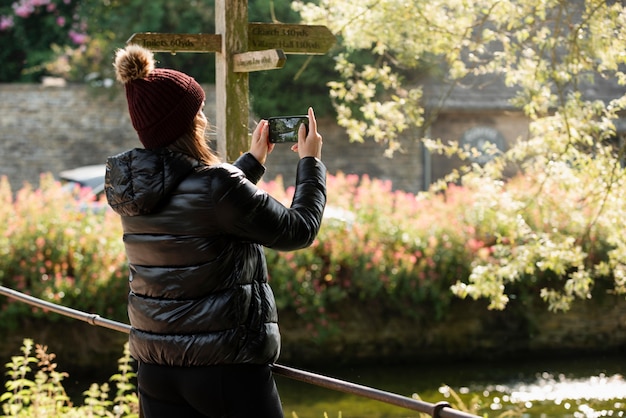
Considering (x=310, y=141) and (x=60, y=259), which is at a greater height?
(x=310, y=141)

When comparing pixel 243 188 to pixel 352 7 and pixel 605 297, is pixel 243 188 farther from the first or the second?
pixel 605 297

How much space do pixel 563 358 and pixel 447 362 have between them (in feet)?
4.27

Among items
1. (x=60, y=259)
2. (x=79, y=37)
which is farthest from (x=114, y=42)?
(x=60, y=259)

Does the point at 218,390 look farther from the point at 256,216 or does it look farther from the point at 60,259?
the point at 60,259

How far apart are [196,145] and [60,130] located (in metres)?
17.5

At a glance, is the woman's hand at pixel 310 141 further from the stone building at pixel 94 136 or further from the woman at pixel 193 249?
the stone building at pixel 94 136

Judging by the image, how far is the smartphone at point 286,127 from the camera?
2666 mm

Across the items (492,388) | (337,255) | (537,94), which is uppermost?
(537,94)

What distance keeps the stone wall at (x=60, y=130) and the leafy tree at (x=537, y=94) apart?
1282 centimetres

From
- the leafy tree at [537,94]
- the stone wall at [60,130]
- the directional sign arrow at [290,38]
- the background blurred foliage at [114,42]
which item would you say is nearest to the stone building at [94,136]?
the stone wall at [60,130]

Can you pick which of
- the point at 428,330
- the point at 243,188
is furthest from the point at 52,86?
the point at 243,188

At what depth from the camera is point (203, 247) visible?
236 centimetres

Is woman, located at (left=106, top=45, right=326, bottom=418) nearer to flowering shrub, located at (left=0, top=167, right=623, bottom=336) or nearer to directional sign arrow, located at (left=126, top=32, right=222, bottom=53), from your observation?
directional sign arrow, located at (left=126, top=32, right=222, bottom=53)

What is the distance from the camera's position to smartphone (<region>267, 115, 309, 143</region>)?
8.75 feet
